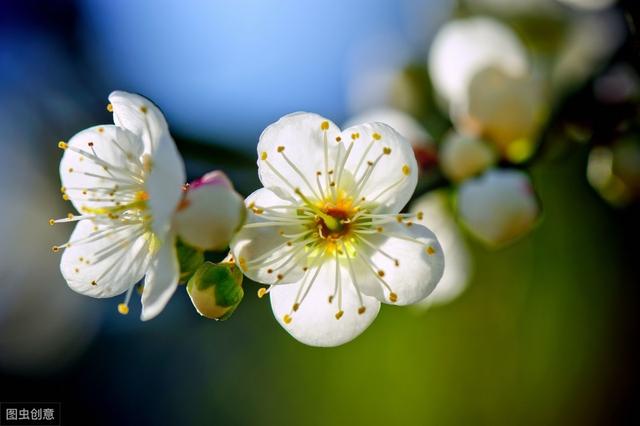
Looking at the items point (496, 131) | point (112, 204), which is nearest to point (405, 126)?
point (496, 131)

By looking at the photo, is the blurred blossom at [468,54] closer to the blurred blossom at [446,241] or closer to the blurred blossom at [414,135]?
the blurred blossom at [414,135]

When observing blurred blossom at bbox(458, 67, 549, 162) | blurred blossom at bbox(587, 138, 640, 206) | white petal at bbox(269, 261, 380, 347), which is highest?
blurred blossom at bbox(458, 67, 549, 162)

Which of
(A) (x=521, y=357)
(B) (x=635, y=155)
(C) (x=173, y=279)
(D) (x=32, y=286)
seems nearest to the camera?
(C) (x=173, y=279)

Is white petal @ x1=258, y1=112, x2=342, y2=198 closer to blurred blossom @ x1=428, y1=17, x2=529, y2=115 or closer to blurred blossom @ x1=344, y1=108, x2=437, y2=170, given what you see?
blurred blossom @ x1=344, y1=108, x2=437, y2=170

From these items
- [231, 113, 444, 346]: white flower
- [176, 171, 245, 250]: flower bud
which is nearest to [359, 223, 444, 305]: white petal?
[231, 113, 444, 346]: white flower

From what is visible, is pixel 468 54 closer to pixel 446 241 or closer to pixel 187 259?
pixel 446 241

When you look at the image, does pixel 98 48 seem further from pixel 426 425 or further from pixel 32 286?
pixel 426 425

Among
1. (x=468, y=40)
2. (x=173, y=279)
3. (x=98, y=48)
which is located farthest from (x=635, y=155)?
(x=98, y=48)
